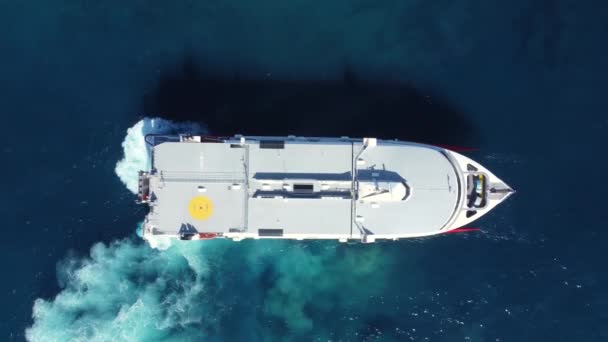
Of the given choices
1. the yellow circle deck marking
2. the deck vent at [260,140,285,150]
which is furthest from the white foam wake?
the deck vent at [260,140,285,150]

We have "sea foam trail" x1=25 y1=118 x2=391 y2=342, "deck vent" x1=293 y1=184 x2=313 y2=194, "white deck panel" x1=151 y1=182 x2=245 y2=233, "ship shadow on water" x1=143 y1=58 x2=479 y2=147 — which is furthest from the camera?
"ship shadow on water" x1=143 y1=58 x2=479 y2=147

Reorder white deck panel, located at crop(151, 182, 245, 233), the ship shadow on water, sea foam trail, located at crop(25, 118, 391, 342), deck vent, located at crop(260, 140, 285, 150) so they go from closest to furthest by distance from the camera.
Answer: white deck panel, located at crop(151, 182, 245, 233) → deck vent, located at crop(260, 140, 285, 150) → sea foam trail, located at crop(25, 118, 391, 342) → the ship shadow on water

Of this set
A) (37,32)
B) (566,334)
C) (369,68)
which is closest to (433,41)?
(369,68)

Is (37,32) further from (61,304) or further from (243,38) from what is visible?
(61,304)

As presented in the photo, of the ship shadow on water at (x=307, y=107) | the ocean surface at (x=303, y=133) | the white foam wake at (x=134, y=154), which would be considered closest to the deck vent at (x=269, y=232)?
the ocean surface at (x=303, y=133)

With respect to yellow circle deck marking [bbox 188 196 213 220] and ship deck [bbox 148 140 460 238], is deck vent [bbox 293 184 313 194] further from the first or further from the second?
yellow circle deck marking [bbox 188 196 213 220]

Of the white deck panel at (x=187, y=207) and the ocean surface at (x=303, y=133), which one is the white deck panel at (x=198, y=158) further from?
Answer: the ocean surface at (x=303, y=133)
